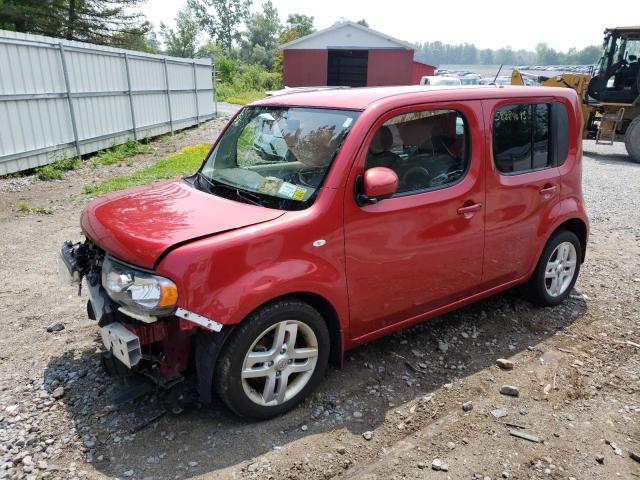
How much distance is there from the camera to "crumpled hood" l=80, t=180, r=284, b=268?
273 cm

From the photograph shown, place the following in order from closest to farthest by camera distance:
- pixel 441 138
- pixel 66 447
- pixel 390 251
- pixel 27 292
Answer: pixel 66 447
pixel 390 251
pixel 441 138
pixel 27 292

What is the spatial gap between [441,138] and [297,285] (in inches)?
61.2

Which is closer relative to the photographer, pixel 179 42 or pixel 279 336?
pixel 279 336

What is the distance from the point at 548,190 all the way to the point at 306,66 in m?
31.8

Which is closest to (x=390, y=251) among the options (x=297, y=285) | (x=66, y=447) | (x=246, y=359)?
(x=297, y=285)

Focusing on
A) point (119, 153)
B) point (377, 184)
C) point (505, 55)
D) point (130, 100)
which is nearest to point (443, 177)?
point (377, 184)

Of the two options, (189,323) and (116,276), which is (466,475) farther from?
(116,276)

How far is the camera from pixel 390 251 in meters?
3.31

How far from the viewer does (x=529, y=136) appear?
410cm

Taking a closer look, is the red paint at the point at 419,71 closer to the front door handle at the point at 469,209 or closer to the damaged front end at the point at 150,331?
the front door handle at the point at 469,209

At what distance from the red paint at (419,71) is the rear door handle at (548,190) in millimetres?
30240

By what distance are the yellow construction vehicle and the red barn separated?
18708 mm

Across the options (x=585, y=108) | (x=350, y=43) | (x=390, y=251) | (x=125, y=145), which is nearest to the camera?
(x=390, y=251)

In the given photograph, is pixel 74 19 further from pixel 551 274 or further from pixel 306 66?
pixel 551 274
